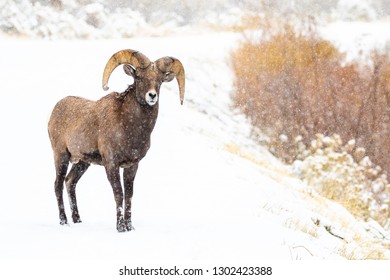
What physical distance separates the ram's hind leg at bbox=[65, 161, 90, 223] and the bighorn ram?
1 cm

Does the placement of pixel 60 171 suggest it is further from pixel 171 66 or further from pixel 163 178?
pixel 163 178

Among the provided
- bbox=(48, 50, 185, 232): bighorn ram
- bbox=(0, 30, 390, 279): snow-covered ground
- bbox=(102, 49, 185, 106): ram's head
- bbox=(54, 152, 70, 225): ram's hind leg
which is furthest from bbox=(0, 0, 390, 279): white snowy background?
bbox=(102, 49, 185, 106): ram's head

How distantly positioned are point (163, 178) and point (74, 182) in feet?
7.70

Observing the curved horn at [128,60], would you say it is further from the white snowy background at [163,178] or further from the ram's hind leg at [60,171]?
the white snowy background at [163,178]

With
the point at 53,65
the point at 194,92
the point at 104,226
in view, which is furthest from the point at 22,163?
the point at 194,92

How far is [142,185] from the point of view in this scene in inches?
349

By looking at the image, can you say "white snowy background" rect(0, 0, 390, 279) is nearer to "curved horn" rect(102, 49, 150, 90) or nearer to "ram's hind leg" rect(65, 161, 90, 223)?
"ram's hind leg" rect(65, 161, 90, 223)

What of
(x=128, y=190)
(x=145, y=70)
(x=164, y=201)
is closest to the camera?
(x=145, y=70)

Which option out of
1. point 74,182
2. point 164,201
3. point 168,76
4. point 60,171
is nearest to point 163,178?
point 164,201

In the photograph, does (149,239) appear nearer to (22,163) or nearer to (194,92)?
(22,163)

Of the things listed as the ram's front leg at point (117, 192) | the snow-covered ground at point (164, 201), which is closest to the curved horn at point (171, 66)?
the ram's front leg at point (117, 192)

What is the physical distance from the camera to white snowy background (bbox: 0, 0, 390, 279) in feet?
20.5

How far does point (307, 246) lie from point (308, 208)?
2.98 m

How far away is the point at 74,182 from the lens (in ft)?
23.1
